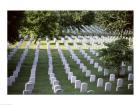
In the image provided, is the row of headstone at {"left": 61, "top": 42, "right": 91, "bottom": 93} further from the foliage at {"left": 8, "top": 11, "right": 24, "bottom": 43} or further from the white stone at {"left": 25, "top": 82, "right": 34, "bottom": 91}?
the foliage at {"left": 8, "top": 11, "right": 24, "bottom": 43}

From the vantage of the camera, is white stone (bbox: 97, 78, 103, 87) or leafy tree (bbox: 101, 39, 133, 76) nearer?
white stone (bbox: 97, 78, 103, 87)

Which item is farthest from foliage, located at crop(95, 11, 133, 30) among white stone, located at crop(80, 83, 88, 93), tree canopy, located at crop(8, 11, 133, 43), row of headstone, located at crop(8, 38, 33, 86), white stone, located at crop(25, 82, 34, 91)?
white stone, located at crop(25, 82, 34, 91)

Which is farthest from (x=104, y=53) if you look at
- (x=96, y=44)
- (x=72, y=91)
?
(x=72, y=91)

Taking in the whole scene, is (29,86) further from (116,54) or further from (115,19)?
(115,19)

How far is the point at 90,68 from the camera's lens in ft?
58.9

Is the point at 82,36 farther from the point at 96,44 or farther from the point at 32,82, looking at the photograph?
the point at 32,82

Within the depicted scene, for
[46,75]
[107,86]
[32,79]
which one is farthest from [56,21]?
[107,86]

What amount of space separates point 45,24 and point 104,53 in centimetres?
167

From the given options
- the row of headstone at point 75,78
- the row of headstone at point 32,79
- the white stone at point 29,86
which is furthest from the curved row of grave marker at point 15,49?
the row of headstone at point 75,78

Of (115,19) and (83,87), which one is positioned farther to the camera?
(115,19)

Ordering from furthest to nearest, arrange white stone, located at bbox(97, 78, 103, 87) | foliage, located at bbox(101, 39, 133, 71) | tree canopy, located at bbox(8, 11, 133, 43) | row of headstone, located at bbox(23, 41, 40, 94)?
foliage, located at bbox(101, 39, 133, 71), white stone, located at bbox(97, 78, 103, 87), tree canopy, located at bbox(8, 11, 133, 43), row of headstone, located at bbox(23, 41, 40, 94)

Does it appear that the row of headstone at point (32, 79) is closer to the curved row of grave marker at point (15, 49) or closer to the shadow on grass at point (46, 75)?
the shadow on grass at point (46, 75)
